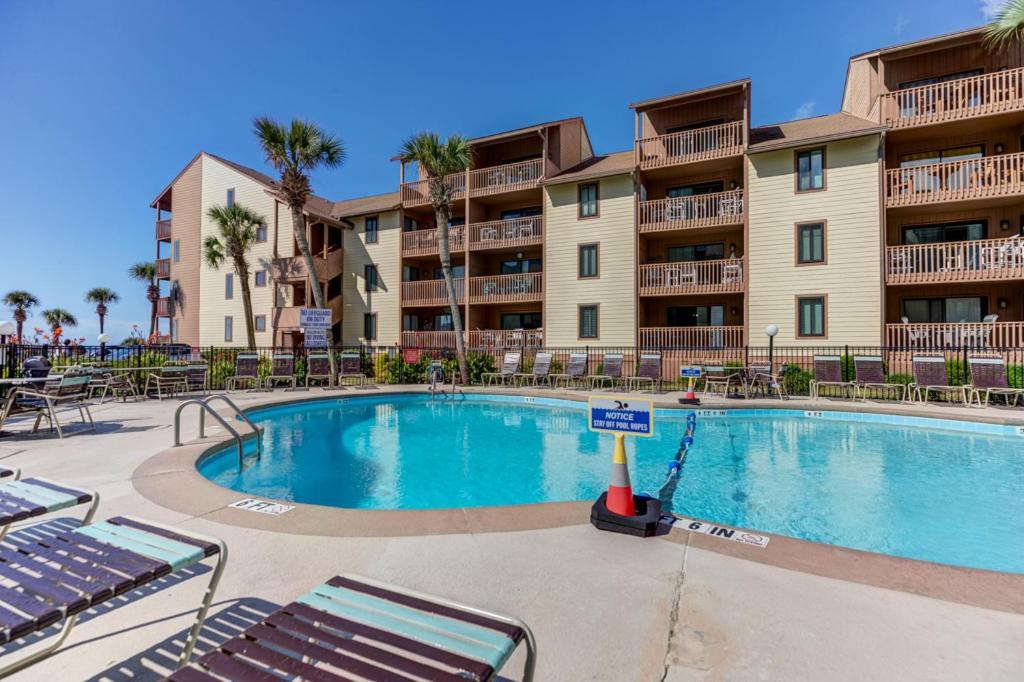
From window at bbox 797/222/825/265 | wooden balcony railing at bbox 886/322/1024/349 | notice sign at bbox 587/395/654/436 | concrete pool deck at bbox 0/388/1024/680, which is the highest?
window at bbox 797/222/825/265

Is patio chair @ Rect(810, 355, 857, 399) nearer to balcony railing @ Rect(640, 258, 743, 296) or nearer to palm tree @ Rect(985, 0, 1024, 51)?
balcony railing @ Rect(640, 258, 743, 296)

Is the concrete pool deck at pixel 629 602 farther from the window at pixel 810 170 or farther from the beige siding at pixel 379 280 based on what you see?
the beige siding at pixel 379 280

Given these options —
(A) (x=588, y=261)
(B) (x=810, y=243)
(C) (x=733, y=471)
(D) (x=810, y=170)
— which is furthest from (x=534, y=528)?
(D) (x=810, y=170)

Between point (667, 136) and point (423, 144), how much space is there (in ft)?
30.0

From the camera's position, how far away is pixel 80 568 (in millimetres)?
1743

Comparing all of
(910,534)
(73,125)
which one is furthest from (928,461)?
(73,125)

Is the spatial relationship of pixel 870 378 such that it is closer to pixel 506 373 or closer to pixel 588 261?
pixel 588 261

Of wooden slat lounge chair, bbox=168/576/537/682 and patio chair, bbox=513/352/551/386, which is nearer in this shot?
wooden slat lounge chair, bbox=168/576/537/682

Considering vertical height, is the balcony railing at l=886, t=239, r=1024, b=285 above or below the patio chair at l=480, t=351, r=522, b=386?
above

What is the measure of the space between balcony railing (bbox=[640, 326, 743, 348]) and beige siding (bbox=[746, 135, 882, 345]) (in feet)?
2.39

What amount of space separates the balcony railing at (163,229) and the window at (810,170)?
108ft

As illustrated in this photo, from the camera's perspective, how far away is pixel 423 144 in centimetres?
1595

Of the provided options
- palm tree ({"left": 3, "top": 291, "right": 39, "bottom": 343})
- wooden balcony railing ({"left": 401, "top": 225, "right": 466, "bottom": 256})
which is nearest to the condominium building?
wooden balcony railing ({"left": 401, "top": 225, "right": 466, "bottom": 256})

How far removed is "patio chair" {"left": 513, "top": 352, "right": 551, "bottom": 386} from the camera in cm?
1581
